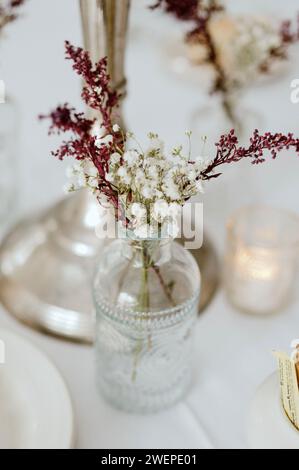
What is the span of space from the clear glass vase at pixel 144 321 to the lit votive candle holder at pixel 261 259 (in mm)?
139

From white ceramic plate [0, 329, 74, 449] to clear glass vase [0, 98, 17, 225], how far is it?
28cm

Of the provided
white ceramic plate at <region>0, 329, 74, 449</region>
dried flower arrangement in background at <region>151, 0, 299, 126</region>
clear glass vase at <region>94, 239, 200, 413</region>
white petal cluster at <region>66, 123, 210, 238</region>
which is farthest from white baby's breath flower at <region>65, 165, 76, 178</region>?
dried flower arrangement in background at <region>151, 0, 299, 126</region>

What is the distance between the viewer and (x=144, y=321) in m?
0.70

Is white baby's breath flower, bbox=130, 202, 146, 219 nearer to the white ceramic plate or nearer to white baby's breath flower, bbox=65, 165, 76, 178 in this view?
white baby's breath flower, bbox=65, 165, 76, 178

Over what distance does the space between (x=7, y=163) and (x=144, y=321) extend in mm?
409

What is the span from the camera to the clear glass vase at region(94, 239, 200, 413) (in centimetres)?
70

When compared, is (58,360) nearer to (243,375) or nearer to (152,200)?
(243,375)

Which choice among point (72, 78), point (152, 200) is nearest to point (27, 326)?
point (152, 200)

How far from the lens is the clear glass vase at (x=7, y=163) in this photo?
98cm

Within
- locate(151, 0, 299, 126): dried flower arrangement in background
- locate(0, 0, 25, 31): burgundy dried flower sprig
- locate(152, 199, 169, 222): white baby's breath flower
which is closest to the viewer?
locate(152, 199, 169, 222): white baby's breath flower

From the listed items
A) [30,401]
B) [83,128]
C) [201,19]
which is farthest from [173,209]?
[201,19]

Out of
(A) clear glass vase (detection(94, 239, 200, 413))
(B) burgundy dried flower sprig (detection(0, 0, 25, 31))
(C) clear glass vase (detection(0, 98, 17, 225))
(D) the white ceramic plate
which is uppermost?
(B) burgundy dried flower sprig (detection(0, 0, 25, 31))

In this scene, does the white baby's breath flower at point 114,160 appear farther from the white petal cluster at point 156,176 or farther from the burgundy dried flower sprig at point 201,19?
the burgundy dried flower sprig at point 201,19

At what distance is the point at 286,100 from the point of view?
118 centimetres
